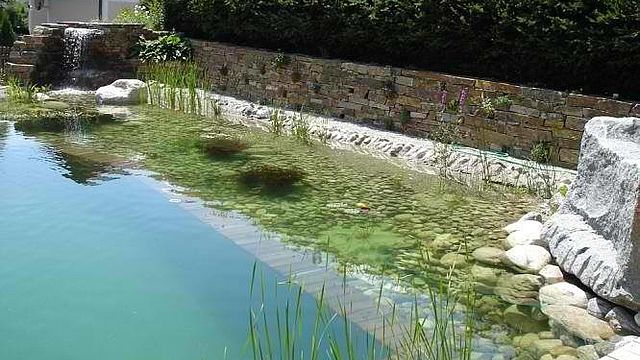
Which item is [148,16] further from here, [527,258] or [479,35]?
[527,258]

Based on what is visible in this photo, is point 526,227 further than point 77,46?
No

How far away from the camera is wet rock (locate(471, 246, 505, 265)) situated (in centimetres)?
475

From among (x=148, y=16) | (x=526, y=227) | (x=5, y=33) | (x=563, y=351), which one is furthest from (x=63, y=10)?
(x=563, y=351)

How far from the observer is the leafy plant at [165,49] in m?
13.4

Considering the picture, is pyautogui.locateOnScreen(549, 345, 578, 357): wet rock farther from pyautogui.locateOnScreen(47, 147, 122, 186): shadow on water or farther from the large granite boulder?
pyautogui.locateOnScreen(47, 147, 122, 186): shadow on water

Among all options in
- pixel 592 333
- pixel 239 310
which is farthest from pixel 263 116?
pixel 592 333

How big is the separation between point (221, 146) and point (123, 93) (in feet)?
14.0

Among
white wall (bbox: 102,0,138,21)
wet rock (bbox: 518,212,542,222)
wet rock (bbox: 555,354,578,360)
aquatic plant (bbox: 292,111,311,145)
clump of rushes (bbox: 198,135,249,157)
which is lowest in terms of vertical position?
wet rock (bbox: 555,354,578,360)

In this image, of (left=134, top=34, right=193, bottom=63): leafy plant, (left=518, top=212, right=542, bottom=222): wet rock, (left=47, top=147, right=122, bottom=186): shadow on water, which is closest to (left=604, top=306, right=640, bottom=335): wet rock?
(left=518, top=212, right=542, bottom=222): wet rock

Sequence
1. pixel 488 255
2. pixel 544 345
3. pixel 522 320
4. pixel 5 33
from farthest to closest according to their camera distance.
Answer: pixel 5 33 → pixel 488 255 → pixel 522 320 → pixel 544 345

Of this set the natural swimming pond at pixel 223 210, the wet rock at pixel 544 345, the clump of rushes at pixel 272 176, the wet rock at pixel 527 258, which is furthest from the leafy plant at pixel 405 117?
the wet rock at pixel 544 345

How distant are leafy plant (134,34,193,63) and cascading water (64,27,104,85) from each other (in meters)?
0.97

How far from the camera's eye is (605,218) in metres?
4.22

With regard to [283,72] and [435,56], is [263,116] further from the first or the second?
[435,56]
